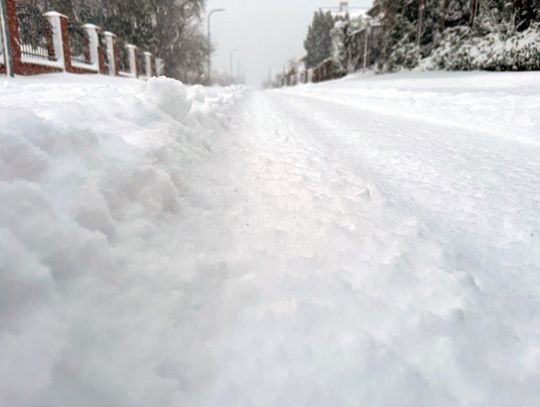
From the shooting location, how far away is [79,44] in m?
16.5

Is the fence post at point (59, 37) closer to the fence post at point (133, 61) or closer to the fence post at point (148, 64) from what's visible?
the fence post at point (133, 61)

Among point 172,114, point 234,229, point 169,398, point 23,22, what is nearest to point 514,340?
point 169,398

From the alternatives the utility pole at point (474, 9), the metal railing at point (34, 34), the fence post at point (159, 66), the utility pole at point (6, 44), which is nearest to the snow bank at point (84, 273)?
the utility pole at point (6, 44)

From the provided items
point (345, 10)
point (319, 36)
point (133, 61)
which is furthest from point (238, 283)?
point (345, 10)

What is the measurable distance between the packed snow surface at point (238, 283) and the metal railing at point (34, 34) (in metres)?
12.8

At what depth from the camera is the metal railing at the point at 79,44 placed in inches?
619

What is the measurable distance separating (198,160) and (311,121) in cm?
384

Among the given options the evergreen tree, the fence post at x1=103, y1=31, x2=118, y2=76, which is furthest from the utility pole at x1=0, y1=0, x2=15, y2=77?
the evergreen tree

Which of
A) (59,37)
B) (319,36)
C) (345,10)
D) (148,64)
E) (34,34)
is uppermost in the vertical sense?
(345,10)

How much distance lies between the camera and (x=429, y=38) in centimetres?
1950

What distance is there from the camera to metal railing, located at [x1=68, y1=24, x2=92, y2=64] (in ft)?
51.6

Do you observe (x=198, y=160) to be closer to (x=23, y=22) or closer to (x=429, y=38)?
(x=23, y=22)

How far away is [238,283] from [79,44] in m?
18.8

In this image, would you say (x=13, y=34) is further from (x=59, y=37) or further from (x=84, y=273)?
(x=84, y=273)
